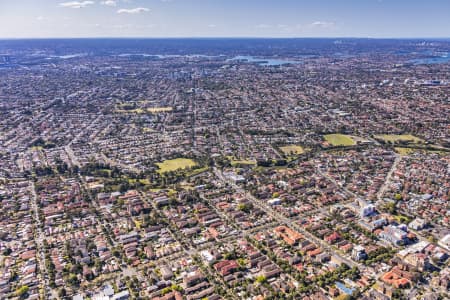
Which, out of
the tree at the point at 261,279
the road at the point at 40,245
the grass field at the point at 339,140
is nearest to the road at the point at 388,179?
the grass field at the point at 339,140

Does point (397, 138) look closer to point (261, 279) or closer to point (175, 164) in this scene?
point (175, 164)

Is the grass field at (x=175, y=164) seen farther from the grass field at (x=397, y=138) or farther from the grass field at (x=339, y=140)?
the grass field at (x=397, y=138)

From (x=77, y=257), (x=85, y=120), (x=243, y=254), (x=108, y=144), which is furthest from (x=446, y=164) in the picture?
(x=85, y=120)

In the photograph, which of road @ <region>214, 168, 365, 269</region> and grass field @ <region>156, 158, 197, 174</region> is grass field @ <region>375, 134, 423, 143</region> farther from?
grass field @ <region>156, 158, 197, 174</region>

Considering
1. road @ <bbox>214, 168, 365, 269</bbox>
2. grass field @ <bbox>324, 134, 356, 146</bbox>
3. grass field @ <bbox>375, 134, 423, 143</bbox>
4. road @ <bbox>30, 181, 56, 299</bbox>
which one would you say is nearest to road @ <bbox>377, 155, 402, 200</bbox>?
grass field @ <bbox>375, 134, 423, 143</bbox>

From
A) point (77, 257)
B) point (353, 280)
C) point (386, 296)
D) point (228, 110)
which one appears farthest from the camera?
point (228, 110)

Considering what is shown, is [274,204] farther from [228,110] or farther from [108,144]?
[228,110]
